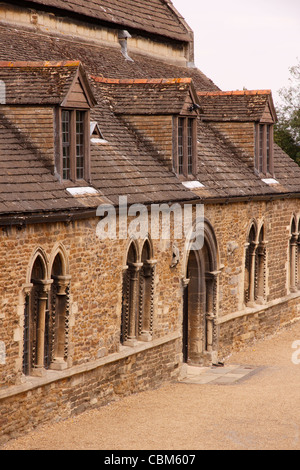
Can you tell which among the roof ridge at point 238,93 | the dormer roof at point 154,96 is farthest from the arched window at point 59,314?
the roof ridge at point 238,93

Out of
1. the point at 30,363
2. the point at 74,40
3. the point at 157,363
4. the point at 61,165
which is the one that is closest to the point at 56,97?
the point at 61,165

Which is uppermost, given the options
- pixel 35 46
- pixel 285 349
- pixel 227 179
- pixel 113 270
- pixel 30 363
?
pixel 35 46

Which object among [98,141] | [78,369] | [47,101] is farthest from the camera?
[98,141]

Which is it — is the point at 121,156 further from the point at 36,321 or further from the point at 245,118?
the point at 245,118

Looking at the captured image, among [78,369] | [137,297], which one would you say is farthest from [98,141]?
[78,369]

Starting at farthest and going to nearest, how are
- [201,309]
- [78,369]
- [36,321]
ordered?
1. [201,309]
2. [78,369]
3. [36,321]

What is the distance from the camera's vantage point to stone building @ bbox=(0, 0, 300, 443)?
1370cm

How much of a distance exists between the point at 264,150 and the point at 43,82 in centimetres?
988

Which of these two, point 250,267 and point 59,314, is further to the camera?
point 250,267

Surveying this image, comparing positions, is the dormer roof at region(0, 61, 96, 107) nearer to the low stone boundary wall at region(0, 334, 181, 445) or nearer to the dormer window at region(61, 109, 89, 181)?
the dormer window at region(61, 109, 89, 181)

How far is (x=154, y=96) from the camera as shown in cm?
1897

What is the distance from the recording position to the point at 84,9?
2197cm

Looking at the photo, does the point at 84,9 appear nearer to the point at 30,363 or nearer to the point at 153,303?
the point at 153,303
